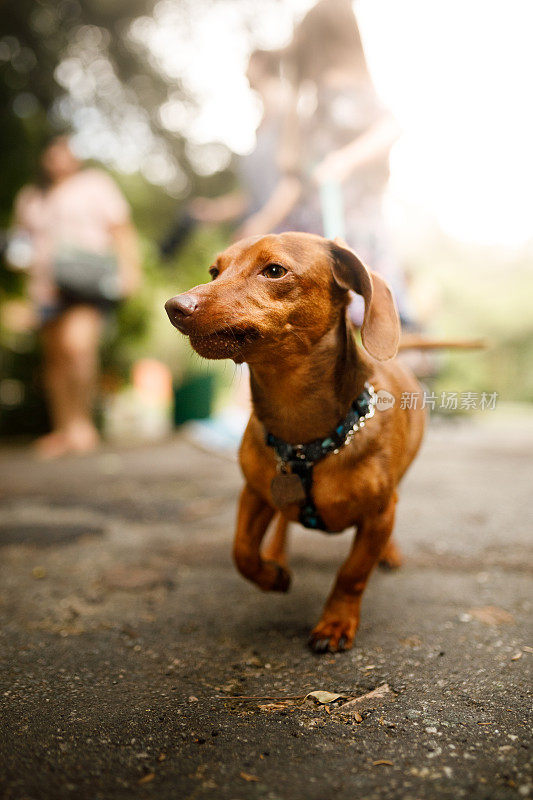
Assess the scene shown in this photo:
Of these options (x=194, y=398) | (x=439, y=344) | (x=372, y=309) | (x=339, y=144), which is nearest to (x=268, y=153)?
(x=339, y=144)

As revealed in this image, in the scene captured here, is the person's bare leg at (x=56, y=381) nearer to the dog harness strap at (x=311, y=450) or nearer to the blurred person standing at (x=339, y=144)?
the blurred person standing at (x=339, y=144)

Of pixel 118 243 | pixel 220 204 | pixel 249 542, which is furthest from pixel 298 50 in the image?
pixel 118 243

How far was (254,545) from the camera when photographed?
1.59m

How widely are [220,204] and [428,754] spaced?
3348 mm

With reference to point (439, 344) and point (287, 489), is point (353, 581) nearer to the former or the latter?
point (287, 489)

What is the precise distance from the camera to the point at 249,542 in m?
1.59

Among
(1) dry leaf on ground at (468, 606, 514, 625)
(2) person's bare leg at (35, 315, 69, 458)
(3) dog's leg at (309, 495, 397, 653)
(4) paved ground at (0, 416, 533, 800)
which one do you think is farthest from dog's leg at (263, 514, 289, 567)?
(2) person's bare leg at (35, 315, 69, 458)

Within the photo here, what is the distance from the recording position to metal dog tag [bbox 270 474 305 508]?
1489mm

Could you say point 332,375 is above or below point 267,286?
below

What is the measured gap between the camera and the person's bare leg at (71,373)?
15.1 feet

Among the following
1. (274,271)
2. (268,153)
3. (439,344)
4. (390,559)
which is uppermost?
(268,153)

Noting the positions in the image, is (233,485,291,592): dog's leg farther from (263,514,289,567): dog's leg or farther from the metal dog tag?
(263,514,289,567): dog's leg

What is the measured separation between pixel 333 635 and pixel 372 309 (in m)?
0.76

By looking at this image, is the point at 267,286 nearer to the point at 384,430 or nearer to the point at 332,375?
the point at 332,375
